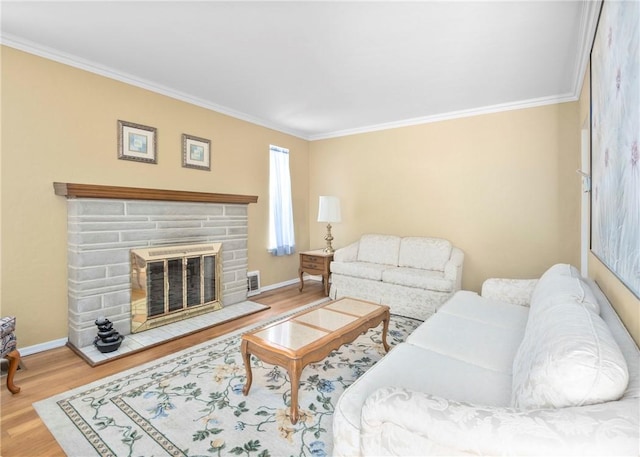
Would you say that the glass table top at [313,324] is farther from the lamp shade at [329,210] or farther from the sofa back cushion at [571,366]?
the lamp shade at [329,210]

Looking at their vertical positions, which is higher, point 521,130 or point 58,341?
point 521,130

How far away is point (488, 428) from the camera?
930 millimetres

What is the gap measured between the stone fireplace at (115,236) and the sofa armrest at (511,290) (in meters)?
3.01

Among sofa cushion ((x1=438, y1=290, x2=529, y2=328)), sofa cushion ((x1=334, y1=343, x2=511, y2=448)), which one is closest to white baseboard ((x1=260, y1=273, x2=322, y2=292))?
sofa cushion ((x1=438, y1=290, x2=529, y2=328))

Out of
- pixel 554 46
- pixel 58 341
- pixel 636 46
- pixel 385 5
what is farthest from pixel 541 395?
pixel 58 341

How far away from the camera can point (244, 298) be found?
14.0 ft

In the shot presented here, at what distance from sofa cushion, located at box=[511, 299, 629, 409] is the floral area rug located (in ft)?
3.52

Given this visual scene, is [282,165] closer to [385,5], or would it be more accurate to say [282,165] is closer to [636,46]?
[385,5]

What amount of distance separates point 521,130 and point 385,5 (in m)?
2.65

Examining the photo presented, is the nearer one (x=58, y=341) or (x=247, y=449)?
(x=247, y=449)

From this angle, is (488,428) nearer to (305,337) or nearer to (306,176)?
(305,337)

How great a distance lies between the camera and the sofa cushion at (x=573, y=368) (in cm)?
93

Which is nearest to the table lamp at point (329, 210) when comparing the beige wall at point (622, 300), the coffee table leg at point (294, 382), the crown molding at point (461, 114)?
the crown molding at point (461, 114)

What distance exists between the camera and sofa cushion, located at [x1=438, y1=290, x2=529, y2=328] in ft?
7.40
